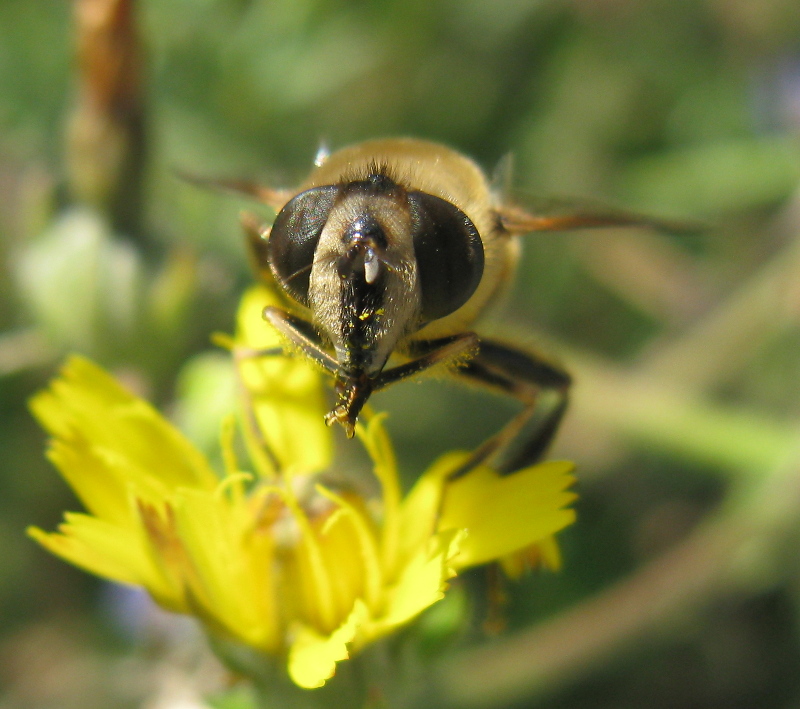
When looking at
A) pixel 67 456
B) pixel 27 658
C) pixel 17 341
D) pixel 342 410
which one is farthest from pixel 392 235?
pixel 27 658

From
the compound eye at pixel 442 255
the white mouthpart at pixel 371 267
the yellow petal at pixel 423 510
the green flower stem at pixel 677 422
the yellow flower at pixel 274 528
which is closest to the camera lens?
the white mouthpart at pixel 371 267

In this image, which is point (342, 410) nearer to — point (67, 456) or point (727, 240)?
point (67, 456)

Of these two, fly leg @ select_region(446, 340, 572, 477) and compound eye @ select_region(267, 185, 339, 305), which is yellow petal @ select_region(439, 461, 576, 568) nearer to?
fly leg @ select_region(446, 340, 572, 477)

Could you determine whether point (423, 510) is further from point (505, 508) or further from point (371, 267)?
point (371, 267)

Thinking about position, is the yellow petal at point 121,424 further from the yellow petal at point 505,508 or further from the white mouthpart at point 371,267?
the white mouthpart at point 371,267

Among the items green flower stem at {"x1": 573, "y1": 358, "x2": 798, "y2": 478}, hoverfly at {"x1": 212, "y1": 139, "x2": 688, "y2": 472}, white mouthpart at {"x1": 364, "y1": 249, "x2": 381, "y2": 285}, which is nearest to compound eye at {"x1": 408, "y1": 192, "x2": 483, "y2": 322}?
hoverfly at {"x1": 212, "y1": 139, "x2": 688, "y2": 472}

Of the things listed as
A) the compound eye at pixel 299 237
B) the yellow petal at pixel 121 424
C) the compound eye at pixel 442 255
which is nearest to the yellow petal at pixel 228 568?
the yellow petal at pixel 121 424

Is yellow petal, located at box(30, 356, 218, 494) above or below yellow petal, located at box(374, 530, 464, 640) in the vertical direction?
above
